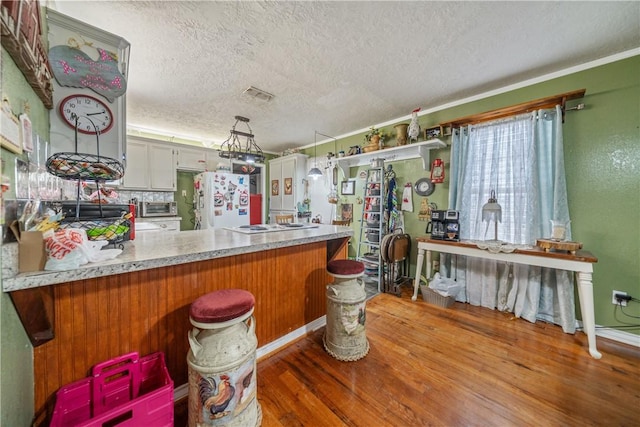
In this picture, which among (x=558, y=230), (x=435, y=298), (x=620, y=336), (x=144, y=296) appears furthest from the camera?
(x=435, y=298)

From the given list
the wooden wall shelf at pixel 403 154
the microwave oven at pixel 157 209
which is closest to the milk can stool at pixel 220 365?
the wooden wall shelf at pixel 403 154

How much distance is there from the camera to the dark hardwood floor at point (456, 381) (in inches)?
51.0

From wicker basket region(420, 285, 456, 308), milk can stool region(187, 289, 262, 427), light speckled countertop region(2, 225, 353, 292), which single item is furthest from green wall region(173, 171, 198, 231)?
wicker basket region(420, 285, 456, 308)

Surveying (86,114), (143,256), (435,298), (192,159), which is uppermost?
(192,159)

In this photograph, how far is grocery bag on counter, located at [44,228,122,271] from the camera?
88 centimetres

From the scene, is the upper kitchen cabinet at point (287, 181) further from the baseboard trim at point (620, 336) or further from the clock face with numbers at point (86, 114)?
the baseboard trim at point (620, 336)

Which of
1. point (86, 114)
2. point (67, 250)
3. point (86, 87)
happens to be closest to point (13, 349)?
point (67, 250)

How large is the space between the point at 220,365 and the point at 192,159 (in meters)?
4.37

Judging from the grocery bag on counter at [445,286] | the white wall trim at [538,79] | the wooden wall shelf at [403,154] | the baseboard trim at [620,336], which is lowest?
the baseboard trim at [620,336]

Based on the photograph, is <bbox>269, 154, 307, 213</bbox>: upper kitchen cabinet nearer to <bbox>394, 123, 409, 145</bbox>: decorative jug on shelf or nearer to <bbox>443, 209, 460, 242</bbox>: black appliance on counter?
<bbox>394, 123, 409, 145</bbox>: decorative jug on shelf

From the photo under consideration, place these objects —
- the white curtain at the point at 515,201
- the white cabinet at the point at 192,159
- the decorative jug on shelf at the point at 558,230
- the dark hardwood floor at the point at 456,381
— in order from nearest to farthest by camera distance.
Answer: the dark hardwood floor at the point at 456,381 < the decorative jug on shelf at the point at 558,230 < the white curtain at the point at 515,201 < the white cabinet at the point at 192,159

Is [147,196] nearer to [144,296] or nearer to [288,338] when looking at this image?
[144,296]

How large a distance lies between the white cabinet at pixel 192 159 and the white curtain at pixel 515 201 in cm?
447

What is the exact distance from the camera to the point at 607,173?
6.77 ft
